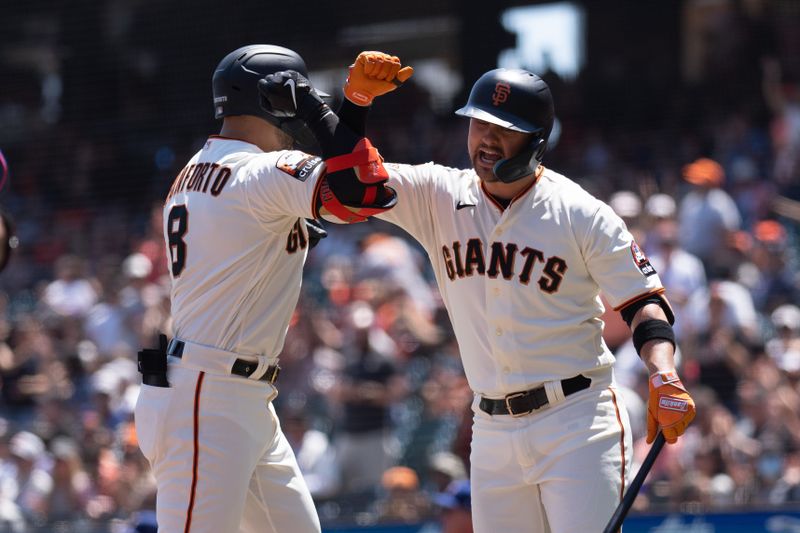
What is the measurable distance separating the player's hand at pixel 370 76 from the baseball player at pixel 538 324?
0.04ft

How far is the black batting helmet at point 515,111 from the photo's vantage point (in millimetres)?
4246

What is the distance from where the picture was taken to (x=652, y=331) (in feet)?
13.6

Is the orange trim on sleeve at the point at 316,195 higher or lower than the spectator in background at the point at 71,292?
higher

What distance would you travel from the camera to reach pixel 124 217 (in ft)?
44.6

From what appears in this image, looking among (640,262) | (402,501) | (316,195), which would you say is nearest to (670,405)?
(640,262)

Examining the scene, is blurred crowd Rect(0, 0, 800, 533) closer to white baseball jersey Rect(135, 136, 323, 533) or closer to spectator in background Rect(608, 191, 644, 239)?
spectator in background Rect(608, 191, 644, 239)

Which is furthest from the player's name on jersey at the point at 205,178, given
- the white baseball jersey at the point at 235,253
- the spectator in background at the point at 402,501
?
the spectator in background at the point at 402,501

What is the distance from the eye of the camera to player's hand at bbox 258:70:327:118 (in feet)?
13.1

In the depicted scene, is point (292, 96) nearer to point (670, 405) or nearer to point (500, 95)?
point (500, 95)

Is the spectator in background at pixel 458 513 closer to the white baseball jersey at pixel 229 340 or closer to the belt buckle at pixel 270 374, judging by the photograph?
the white baseball jersey at pixel 229 340

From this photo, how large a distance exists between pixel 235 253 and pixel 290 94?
0.53 meters

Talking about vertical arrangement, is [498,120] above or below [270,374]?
above

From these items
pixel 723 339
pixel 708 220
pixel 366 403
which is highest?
pixel 708 220

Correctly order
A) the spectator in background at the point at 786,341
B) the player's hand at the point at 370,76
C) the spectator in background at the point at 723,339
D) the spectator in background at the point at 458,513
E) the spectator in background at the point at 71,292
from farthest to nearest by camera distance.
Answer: the spectator in background at the point at 71,292 < the spectator in background at the point at 723,339 < the spectator in background at the point at 786,341 < the spectator in background at the point at 458,513 < the player's hand at the point at 370,76
